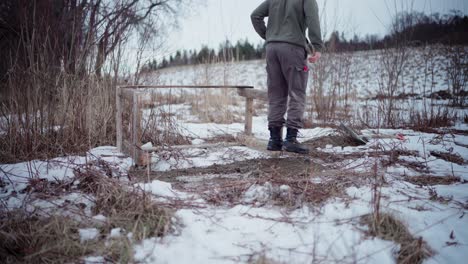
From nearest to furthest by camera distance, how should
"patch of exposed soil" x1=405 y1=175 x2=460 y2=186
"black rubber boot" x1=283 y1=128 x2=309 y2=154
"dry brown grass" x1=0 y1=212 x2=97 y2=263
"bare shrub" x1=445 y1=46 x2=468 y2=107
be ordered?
"dry brown grass" x1=0 y1=212 x2=97 y2=263 → "patch of exposed soil" x1=405 y1=175 x2=460 y2=186 → "black rubber boot" x1=283 y1=128 x2=309 y2=154 → "bare shrub" x1=445 y1=46 x2=468 y2=107

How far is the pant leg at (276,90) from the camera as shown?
3747mm

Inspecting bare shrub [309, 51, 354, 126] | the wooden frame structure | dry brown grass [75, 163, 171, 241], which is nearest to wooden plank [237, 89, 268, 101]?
the wooden frame structure

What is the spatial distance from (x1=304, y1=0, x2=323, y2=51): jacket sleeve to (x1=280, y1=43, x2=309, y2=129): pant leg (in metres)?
0.16

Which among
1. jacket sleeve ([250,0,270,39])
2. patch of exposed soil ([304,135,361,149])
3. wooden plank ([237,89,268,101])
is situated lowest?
patch of exposed soil ([304,135,361,149])

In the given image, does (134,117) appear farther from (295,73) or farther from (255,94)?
(295,73)

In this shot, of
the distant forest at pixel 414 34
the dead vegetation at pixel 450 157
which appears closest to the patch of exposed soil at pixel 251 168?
the dead vegetation at pixel 450 157

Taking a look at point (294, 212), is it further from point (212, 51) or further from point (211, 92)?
point (212, 51)

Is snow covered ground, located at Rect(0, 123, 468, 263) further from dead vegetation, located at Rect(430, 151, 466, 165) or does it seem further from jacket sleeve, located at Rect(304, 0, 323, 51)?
jacket sleeve, located at Rect(304, 0, 323, 51)

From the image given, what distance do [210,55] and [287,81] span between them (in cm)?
423

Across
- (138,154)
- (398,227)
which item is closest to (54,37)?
(138,154)

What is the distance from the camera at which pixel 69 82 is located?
428cm

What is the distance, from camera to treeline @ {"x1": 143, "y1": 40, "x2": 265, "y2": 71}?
622 centimetres

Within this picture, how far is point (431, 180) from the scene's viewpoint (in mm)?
2982

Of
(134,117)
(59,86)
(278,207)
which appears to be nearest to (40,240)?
(278,207)
